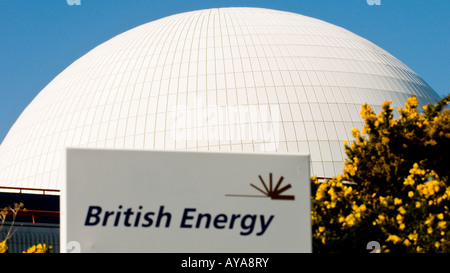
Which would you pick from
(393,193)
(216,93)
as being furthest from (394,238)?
(216,93)

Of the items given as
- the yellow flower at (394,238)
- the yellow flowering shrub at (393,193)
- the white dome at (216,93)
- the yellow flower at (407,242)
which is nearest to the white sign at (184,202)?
the yellow flowering shrub at (393,193)

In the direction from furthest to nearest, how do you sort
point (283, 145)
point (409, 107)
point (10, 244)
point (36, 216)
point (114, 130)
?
point (114, 130) → point (283, 145) → point (36, 216) → point (10, 244) → point (409, 107)

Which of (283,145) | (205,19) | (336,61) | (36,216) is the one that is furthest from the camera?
(205,19)

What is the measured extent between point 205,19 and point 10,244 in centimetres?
1853

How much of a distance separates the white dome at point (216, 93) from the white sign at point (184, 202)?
67.6 feet

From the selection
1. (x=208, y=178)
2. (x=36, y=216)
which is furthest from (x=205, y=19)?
(x=208, y=178)

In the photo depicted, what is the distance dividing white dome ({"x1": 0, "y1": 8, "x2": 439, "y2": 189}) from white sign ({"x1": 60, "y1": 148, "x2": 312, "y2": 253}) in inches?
811

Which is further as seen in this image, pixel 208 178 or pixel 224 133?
pixel 224 133

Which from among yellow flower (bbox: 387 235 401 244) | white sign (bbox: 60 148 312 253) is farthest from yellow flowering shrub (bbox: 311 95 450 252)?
white sign (bbox: 60 148 312 253)

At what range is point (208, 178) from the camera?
896 cm

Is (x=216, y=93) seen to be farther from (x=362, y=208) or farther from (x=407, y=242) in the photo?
(x=407, y=242)

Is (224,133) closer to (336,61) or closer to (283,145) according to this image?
(283,145)

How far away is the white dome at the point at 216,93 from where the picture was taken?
1205 inches

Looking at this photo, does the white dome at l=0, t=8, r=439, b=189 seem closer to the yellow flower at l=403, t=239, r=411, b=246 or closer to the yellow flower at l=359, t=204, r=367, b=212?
the yellow flower at l=359, t=204, r=367, b=212
